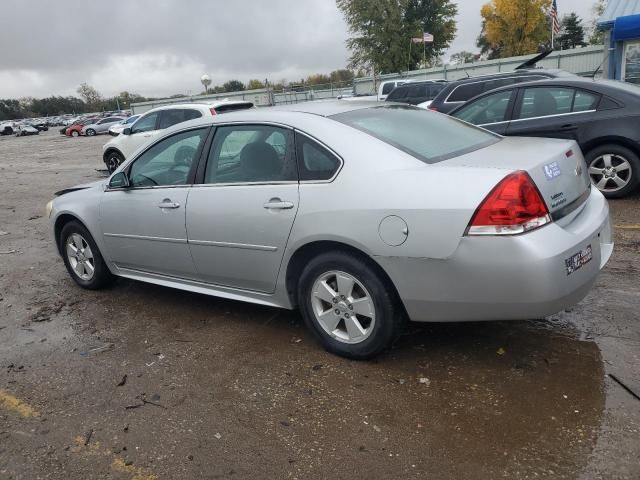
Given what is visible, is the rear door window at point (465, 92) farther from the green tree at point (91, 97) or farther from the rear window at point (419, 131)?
the green tree at point (91, 97)

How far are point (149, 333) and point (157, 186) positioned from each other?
1.13 meters

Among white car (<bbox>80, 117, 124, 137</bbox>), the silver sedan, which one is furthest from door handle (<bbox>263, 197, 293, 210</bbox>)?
white car (<bbox>80, 117, 124, 137</bbox>)

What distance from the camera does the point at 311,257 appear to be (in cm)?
340

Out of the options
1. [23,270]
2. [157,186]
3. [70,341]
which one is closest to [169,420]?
[70,341]

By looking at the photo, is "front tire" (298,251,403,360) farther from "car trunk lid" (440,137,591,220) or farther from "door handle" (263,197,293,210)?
"car trunk lid" (440,137,591,220)

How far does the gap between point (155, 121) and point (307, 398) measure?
10.4 m

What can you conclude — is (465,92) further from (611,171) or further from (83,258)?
(83,258)

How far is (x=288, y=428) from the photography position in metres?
2.84

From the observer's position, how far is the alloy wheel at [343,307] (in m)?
3.22

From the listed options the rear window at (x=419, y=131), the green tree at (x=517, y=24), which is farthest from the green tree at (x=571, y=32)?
the rear window at (x=419, y=131)

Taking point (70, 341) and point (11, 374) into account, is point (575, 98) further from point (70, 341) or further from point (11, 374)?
point (11, 374)

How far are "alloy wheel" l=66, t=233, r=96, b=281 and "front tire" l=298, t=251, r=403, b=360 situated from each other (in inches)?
98.4

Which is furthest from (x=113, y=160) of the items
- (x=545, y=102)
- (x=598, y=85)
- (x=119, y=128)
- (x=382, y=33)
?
(x=382, y=33)

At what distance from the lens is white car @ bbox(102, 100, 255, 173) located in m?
10.6
